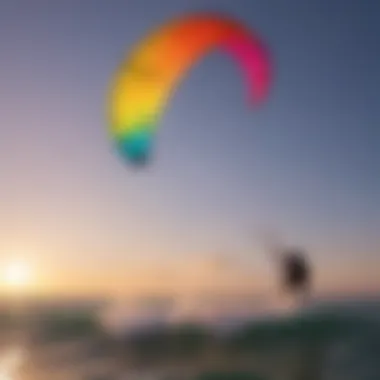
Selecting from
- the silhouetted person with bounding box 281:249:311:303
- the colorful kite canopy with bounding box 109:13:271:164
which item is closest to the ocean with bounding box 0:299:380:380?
the silhouetted person with bounding box 281:249:311:303

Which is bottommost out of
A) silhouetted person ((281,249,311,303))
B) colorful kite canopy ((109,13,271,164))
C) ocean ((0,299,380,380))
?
ocean ((0,299,380,380))

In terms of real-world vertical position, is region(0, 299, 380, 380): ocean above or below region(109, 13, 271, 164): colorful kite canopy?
below

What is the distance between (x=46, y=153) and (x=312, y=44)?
756 millimetres

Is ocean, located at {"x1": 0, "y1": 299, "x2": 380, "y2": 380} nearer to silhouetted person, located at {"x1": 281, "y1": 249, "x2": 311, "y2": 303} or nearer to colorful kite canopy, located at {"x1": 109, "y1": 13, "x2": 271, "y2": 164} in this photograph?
silhouetted person, located at {"x1": 281, "y1": 249, "x2": 311, "y2": 303}

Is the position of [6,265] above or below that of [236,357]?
Answer: above

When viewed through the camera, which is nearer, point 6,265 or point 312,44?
point 6,265

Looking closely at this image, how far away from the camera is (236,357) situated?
1869mm

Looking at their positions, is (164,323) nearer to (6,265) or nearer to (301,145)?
(6,265)

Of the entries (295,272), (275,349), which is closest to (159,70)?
(295,272)

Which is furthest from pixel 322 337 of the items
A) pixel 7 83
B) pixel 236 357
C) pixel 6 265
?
pixel 7 83

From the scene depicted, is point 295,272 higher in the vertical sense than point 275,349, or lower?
higher

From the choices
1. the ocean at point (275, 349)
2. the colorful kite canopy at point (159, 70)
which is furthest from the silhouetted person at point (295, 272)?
the colorful kite canopy at point (159, 70)

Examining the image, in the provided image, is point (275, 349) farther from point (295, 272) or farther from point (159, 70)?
point (159, 70)

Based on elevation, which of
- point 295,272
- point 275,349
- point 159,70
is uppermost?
point 159,70
